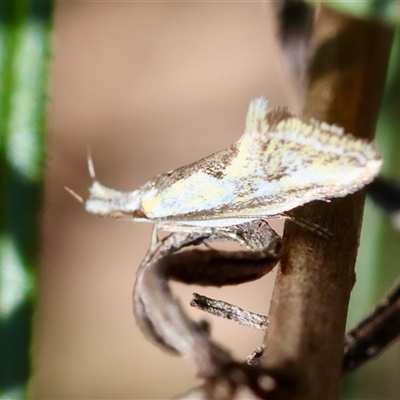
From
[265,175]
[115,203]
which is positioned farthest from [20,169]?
[265,175]

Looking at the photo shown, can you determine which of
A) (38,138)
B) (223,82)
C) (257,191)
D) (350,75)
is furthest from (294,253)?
(223,82)

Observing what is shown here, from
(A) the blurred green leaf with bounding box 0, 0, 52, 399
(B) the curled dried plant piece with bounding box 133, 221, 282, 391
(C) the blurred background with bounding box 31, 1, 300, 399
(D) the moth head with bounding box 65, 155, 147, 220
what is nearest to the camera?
(B) the curled dried plant piece with bounding box 133, 221, 282, 391

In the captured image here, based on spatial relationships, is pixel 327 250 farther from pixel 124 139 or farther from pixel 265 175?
pixel 124 139

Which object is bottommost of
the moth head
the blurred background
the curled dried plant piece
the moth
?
the curled dried plant piece

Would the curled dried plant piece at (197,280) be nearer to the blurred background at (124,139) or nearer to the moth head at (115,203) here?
the moth head at (115,203)

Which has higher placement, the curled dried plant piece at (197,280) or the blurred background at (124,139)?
the blurred background at (124,139)

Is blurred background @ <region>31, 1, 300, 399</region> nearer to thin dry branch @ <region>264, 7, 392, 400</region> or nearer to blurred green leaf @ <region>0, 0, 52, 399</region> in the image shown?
blurred green leaf @ <region>0, 0, 52, 399</region>

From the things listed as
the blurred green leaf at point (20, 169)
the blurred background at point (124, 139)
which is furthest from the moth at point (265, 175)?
the blurred background at point (124, 139)

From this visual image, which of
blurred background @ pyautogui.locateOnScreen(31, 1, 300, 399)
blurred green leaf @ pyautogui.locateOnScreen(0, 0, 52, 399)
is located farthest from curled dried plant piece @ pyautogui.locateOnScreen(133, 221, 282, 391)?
blurred background @ pyautogui.locateOnScreen(31, 1, 300, 399)
